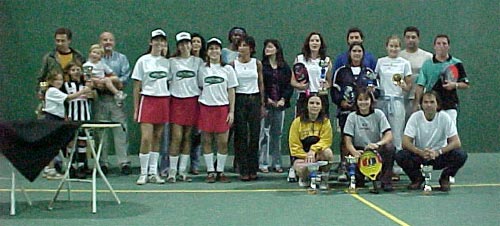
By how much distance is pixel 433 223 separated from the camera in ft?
16.4

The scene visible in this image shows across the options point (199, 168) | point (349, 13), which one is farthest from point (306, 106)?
point (349, 13)

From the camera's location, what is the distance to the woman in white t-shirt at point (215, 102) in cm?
688

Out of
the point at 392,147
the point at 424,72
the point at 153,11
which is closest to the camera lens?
the point at 392,147

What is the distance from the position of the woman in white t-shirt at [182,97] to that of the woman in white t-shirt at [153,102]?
0.08m

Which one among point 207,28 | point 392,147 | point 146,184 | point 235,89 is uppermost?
point 207,28

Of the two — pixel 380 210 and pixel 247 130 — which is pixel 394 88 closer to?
pixel 247 130

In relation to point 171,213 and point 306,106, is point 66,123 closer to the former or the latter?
point 171,213

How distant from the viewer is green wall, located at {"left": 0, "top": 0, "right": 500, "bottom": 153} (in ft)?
29.3

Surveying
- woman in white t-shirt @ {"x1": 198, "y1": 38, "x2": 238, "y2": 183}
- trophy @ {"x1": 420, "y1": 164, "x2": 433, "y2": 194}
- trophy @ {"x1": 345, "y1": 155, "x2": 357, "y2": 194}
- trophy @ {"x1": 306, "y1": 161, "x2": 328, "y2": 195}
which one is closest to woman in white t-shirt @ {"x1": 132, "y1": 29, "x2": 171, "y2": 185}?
woman in white t-shirt @ {"x1": 198, "y1": 38, "x2": 238, "y2": 183}

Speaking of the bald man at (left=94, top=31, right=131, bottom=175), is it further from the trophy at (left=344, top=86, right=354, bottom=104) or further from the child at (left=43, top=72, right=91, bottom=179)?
the trophy at (left=344, top=86, right=354, bottom=104)

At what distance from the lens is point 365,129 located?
6.48 metres

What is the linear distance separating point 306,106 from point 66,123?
90.2 inches

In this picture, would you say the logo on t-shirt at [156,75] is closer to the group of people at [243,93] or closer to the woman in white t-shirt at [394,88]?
the group of people at [243,93]

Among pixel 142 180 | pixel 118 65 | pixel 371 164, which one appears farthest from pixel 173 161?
pixel 371 164
